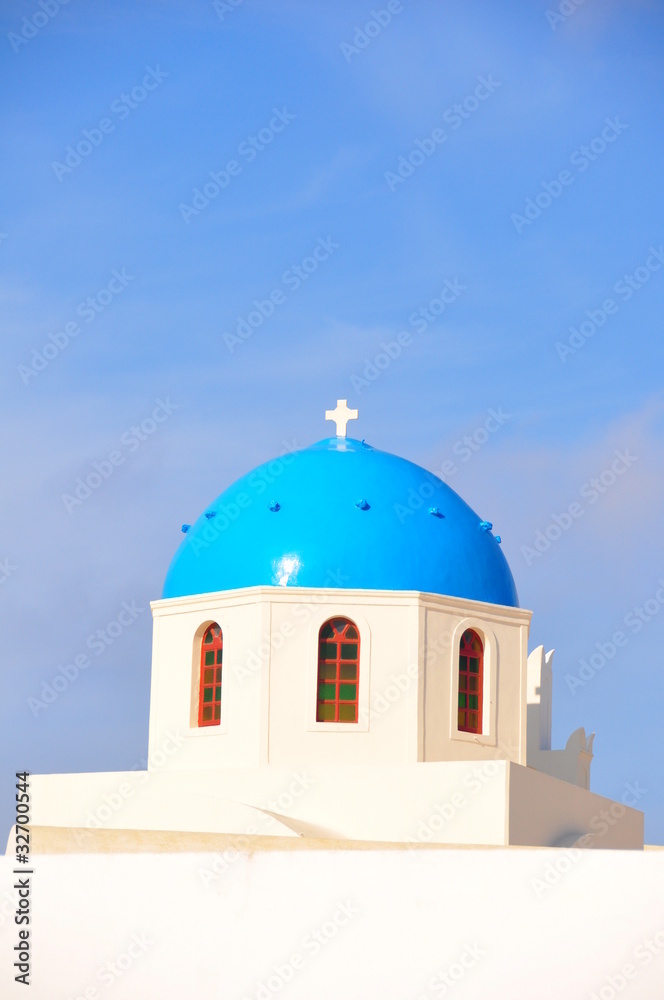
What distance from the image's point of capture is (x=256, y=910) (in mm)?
16578

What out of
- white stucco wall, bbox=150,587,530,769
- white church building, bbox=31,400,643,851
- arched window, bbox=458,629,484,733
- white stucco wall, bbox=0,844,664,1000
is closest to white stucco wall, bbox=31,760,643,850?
white church building, bbox=31,400,643,851

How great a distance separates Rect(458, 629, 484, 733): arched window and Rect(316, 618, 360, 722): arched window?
4.72ft

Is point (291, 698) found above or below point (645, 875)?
above

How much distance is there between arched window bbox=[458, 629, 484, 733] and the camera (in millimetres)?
21031

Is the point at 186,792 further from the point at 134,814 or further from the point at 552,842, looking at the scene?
the point at 552,842

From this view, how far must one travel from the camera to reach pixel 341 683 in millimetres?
20516

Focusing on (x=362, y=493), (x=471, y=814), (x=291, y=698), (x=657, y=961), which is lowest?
(x=657, y=961)

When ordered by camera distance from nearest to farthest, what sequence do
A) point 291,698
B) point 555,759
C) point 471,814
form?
1. point 471,814
2. point 291,698
3. point 555,759

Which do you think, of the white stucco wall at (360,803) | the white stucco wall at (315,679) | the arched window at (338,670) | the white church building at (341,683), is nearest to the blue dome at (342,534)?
the white church building at (341,683)

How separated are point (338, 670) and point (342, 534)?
1720mm

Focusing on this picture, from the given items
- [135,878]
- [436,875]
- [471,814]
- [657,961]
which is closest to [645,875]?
[657,961]

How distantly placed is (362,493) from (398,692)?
2690 mm

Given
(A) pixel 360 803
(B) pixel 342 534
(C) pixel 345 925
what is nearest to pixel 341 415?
(B) pixel 342 534

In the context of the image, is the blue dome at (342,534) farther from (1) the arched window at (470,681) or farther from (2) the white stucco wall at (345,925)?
(2) the white stucco wall at (345,925)
